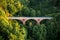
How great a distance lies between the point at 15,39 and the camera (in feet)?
95.6

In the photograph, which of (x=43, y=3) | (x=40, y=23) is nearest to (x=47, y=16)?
(x=40, y=23)

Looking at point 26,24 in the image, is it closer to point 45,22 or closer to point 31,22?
point 31,22

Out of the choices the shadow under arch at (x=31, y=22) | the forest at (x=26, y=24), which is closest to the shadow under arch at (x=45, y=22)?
the forest at (x=26, y=24)

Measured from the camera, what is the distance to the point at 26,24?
3397cm

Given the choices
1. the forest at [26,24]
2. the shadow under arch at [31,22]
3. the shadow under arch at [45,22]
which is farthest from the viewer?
the shadow under arch at [45,22]

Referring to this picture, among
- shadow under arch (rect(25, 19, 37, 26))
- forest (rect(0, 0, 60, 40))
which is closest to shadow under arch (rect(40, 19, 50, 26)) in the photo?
forest (rect(0, 0, 60, 40))

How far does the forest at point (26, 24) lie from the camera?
29.7 metres

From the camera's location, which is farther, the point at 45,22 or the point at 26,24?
the point at 45,22

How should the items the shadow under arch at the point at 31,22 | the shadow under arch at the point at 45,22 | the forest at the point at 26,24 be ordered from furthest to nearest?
1. the shadow under arch at the point at 45,22
2. the shadow under arch at the point at 31,22
3. the forest at the point at 26,24

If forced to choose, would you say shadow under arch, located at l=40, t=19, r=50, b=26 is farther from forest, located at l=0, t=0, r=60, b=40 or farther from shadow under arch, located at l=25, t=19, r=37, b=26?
shadow under arch, located at l=25, t=19, r=37, b=26

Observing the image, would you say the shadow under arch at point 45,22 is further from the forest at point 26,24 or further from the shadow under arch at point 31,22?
the shadow under arch at point 31,22

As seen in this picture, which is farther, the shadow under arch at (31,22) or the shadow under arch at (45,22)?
the shadow under arch at (45,22)

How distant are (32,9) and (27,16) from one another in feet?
5.98

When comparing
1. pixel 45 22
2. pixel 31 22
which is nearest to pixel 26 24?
pixel 31 22
